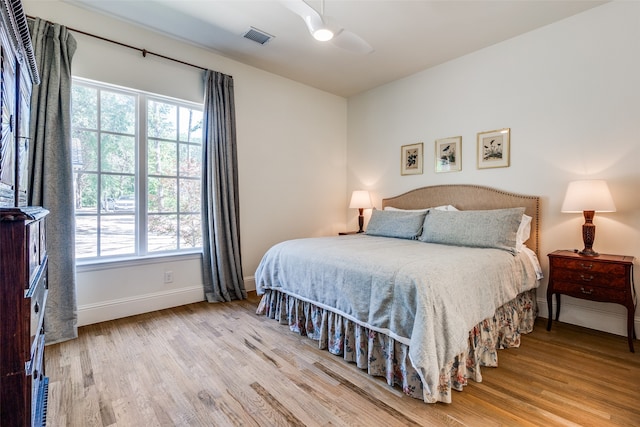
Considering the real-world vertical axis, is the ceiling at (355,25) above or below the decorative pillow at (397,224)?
above

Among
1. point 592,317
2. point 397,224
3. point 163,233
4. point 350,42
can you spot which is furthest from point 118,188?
point 592,317

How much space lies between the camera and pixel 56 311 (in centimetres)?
246

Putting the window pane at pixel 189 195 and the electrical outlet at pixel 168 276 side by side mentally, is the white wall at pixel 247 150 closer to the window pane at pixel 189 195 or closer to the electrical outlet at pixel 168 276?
the electrical outlet at pixel 168 276

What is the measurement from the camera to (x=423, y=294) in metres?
1.65

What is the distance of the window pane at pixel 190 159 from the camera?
134 inches

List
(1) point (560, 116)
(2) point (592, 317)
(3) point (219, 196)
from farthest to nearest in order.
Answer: (3) point (219, 196)
(1) point (560, 116)
(2) point (592, 317)

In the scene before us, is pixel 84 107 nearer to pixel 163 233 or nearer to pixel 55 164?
pixel 55 164

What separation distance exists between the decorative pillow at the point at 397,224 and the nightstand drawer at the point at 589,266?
1.19 meters

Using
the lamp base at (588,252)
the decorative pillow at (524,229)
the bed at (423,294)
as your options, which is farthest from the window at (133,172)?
the lamp base at (588,252)

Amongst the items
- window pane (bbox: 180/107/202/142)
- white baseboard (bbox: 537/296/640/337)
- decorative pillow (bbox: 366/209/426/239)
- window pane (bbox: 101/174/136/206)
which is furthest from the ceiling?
white baseboard (bbox: 537/296/640/337)

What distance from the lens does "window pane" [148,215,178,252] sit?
10.5ft

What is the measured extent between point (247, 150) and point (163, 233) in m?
1.35

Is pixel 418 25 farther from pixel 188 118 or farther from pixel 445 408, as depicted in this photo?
pixel 445 408

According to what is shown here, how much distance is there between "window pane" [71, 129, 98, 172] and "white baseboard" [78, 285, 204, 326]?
49.2 inches
